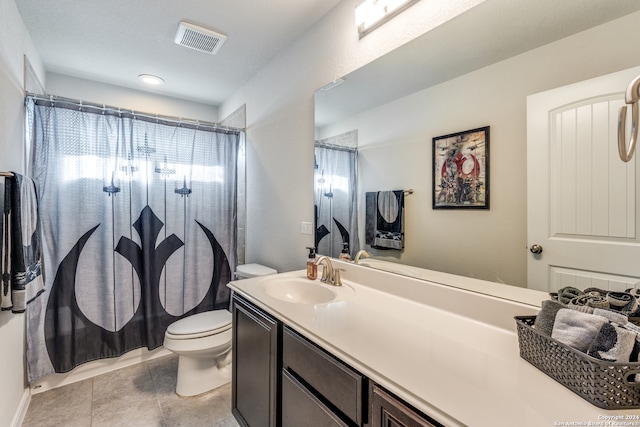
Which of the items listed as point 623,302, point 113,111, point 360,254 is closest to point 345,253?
point 360,254

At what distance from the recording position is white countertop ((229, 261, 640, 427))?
58 cm

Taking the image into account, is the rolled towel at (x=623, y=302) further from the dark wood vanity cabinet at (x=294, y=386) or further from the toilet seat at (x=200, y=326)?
the toilet seat at (x=200, y=326)

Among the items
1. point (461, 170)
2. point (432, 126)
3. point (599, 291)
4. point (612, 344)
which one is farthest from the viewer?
point (432, 126)

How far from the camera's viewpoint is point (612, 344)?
1.91ft

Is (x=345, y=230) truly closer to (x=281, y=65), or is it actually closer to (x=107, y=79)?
(x=281, y=65)

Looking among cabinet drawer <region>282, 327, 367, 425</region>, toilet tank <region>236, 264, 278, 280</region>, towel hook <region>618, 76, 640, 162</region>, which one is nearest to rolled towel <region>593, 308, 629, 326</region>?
towel hook <region>618, 76, 640, 162</region>

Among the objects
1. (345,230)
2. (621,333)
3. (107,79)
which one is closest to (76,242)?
(107,79)

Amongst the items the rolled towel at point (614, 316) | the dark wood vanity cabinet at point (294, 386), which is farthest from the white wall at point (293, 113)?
the rolled towel at point (614, 316)

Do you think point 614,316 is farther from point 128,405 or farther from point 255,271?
point 128,405

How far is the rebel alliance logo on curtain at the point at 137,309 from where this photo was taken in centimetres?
199

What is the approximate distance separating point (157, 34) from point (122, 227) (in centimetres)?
145

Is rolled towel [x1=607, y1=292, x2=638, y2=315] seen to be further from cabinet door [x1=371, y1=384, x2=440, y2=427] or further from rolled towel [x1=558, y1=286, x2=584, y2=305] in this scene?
cabinet door [x1=371, y1=384, x2=440, y2=427]

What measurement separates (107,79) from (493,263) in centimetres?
339

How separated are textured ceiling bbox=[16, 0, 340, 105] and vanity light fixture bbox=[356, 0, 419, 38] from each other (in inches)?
12.6
